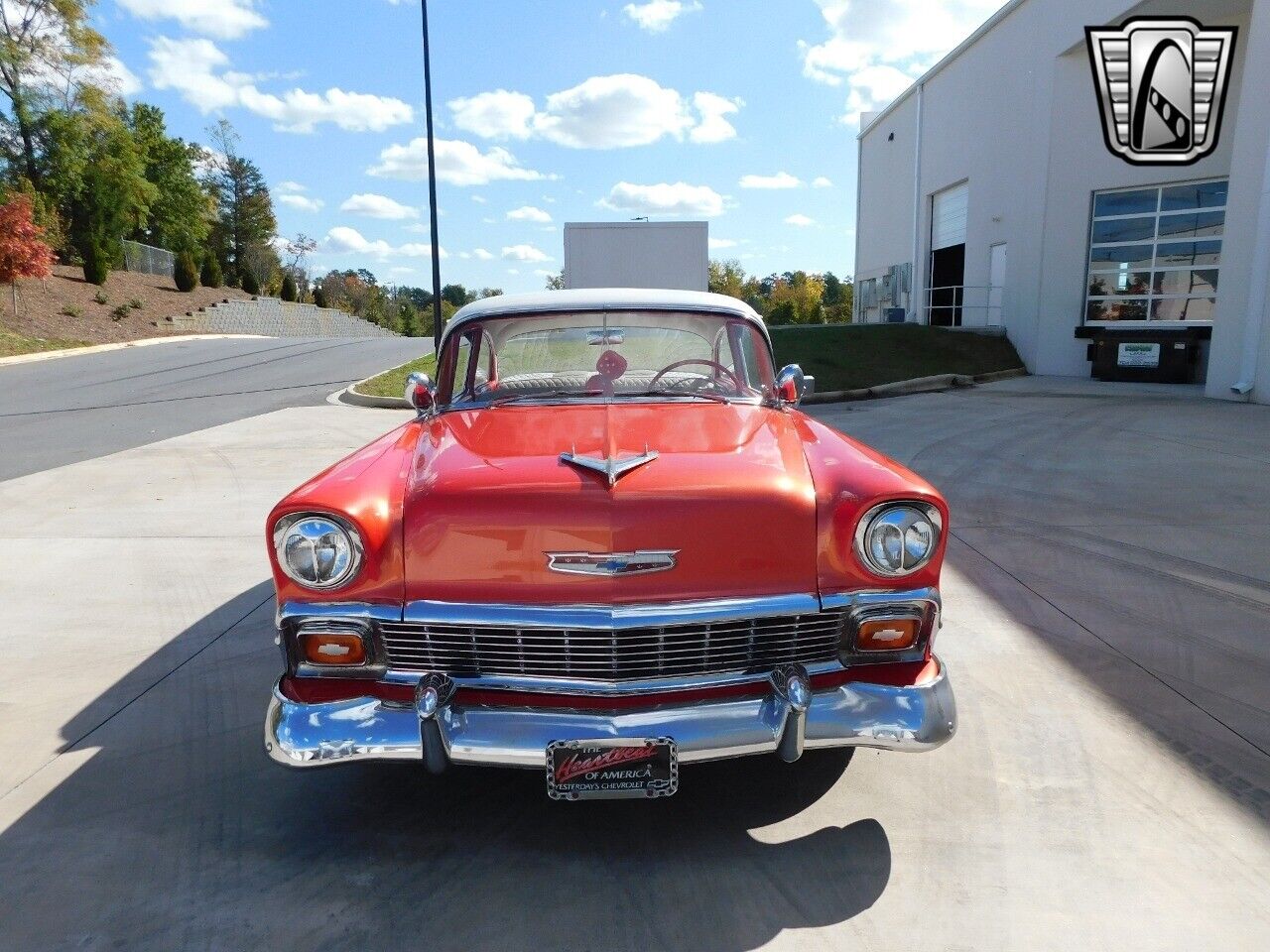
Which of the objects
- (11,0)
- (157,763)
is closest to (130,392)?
(157,763)

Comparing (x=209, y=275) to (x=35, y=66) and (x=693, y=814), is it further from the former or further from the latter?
(x=693, y=814)

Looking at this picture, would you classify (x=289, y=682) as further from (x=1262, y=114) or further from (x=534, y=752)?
(x=1262, y=114)

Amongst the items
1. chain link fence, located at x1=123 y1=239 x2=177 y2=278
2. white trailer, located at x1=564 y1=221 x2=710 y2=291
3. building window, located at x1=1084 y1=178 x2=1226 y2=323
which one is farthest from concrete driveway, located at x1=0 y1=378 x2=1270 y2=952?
chain link fence, located at x1=123 y1=239 x2=177 y2=278

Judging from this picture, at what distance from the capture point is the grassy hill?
25.8 m

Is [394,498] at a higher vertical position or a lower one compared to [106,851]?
higher

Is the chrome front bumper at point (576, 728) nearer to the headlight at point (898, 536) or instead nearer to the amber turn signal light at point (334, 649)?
the amber turn signal light at point (334, 649)

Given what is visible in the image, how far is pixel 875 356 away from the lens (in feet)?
55.6

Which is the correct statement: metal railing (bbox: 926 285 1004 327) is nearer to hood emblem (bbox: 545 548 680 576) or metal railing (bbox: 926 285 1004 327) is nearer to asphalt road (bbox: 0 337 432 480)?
asphalt road (bbox: 0 337 432 480)

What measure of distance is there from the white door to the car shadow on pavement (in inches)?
735

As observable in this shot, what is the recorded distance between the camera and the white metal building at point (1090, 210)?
12117 mm

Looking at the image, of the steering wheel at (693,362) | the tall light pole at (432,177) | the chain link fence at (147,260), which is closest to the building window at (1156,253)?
the tall light pole at (432,177)

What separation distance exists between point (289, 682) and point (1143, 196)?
17.7 meters

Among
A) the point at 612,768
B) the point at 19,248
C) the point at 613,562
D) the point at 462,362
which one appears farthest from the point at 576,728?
the point at 19,248

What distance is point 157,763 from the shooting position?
2.99m
